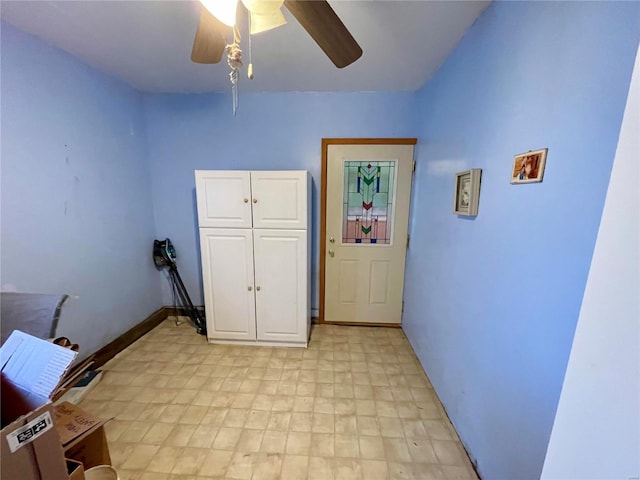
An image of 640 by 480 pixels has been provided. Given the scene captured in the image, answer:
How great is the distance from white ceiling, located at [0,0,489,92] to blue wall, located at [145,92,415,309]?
0.16m

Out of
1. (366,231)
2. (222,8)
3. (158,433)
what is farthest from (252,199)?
(158,433)

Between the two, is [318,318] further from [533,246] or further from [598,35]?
[598,35]

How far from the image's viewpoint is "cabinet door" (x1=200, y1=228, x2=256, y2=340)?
230 cm

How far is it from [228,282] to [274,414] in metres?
1.17

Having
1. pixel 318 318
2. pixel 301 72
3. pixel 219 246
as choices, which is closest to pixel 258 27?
pixel 301 72

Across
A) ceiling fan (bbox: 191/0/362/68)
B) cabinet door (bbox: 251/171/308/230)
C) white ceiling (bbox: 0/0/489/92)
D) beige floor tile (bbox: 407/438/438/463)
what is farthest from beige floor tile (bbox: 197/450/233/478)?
white ceiling (bbox: 0/0/489/92)

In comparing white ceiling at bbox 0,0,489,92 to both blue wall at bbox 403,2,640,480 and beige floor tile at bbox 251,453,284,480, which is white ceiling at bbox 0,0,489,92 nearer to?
blue wall at bbox 403,2,640,480

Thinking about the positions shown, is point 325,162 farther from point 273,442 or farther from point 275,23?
point 273,442

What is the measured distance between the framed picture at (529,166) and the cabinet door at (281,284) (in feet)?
5.02

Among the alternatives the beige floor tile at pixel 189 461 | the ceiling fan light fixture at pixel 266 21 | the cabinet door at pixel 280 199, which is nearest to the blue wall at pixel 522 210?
the ceiling fan light fixture at pixel 266 21

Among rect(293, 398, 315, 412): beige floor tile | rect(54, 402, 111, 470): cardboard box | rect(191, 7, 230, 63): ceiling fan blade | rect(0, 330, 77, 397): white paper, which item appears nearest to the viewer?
rect(0, 330, 77, 397): white paper

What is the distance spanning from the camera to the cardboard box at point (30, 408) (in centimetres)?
71

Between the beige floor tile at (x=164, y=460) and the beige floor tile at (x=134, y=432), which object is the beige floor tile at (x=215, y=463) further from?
the beige floor tile at (x=134, y=432)

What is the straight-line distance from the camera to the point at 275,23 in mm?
1128
